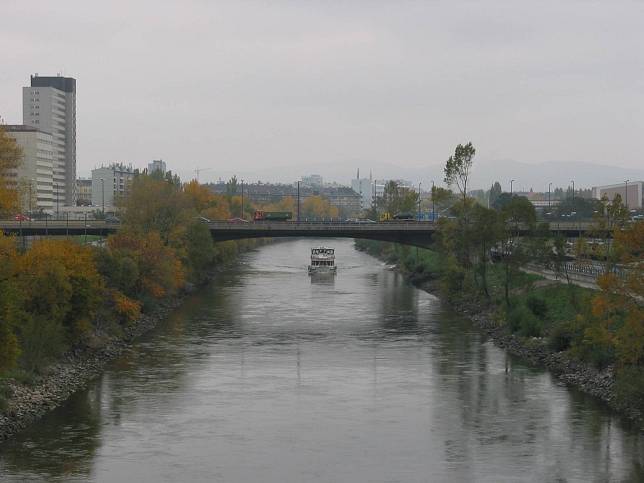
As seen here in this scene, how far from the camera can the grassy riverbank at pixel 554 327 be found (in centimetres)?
3575

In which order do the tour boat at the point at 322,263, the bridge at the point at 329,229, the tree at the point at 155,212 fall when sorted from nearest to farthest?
the tree at the point at 155,212
the bridge at the point at 329,229
the tour boat at the point at 322,263

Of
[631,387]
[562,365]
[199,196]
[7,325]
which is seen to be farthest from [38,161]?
[631,387]

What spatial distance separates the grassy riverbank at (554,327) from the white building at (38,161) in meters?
120

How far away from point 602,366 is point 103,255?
28.3 meters

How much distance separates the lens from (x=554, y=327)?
47250 millimetres

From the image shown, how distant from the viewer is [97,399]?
36.7m

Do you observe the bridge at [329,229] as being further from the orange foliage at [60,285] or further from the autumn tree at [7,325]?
the autumn tree at [7,325]

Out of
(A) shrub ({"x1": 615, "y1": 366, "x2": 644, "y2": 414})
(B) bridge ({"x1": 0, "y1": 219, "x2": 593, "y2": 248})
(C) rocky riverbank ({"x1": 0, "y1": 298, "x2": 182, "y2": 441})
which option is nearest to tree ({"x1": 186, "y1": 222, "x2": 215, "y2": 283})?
(B) bridge ({"x1": 0, "y1": 219, "x2": 593, "y2": 248})

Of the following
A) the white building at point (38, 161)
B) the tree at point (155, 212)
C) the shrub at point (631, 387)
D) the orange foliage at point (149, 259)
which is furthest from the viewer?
the white building at point (38, 161)

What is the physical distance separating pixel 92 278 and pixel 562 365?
21.5 metres

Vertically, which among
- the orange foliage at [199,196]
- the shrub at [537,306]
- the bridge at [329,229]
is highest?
the orange foliage at [199,196]

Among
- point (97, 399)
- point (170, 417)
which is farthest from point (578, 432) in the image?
point (97, 399)

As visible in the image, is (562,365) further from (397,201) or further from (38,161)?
(38,161)

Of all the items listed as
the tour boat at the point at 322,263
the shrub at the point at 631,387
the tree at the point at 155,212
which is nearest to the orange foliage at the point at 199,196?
the tour boat at the point at 322,263
